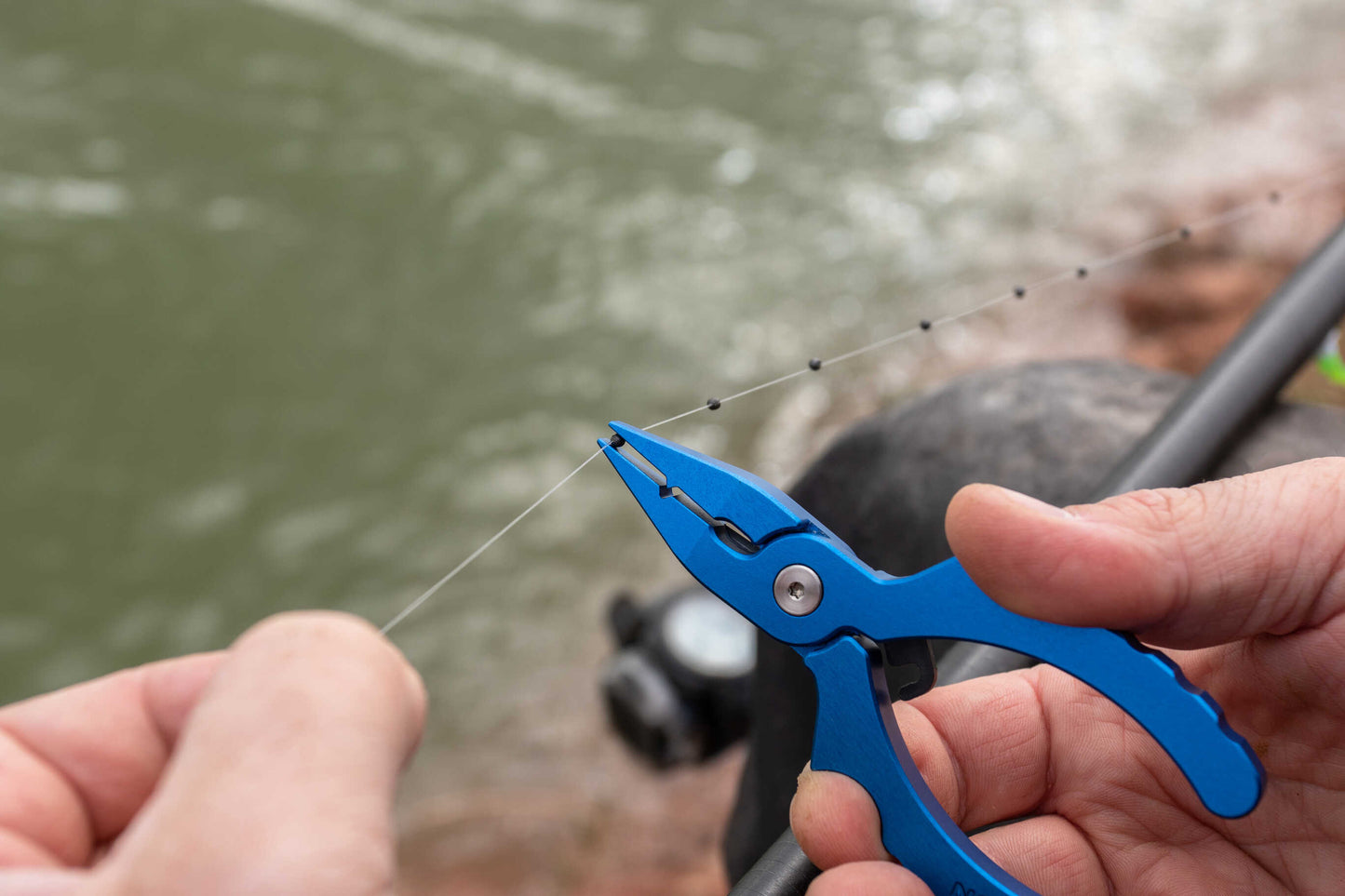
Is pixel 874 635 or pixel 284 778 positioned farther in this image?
pixel 874 635

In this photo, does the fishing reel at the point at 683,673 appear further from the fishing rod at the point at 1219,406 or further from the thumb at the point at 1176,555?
the thumb at the point at 1176,555

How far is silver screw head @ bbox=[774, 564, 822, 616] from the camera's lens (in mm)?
897

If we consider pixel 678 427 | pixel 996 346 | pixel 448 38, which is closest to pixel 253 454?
pixel 678 427

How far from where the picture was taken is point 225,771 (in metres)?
0.57

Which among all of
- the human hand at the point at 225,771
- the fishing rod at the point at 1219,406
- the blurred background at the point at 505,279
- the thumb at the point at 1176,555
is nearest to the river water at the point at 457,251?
the blurred background at the point at 505,279

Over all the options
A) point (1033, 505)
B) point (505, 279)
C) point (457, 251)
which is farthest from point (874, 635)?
point (457, 251)

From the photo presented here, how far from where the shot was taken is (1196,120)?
15.5 ft

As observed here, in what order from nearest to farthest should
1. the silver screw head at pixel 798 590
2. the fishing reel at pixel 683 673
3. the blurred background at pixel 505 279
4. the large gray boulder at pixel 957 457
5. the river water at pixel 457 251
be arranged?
the silver screw head at pixel 798 590 < the large gray boulder at pixel 957 457 < the fishing reel at pixel 683 673 < the blurred background at pixel 505 279 < the river water at pixel 457 251

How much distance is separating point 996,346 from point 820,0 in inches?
107

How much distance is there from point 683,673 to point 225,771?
2029mm

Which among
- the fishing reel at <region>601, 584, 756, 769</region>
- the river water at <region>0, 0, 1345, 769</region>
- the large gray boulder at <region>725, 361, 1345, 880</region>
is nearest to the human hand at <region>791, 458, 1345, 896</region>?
the large gray boulder at <region>725, 361, 1345, 880</region>

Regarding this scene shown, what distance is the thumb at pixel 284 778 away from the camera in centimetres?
55

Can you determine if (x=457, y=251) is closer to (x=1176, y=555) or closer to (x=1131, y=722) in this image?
(x=1131, y=722)

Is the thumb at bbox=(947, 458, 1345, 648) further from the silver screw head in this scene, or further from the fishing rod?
the fishing rod
